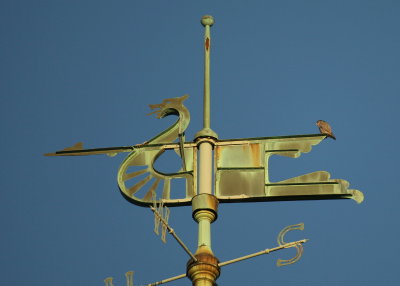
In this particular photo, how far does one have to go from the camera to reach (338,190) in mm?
18828

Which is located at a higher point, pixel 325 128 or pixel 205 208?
pixel 325 128

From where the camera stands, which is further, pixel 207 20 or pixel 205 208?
pixel 207 20

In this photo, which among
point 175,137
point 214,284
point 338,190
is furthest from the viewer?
point 175,137

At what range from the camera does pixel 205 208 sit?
18359 millimetres

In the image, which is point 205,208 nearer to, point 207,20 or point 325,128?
point 325,128

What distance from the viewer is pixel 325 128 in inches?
772

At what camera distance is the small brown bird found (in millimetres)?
19500

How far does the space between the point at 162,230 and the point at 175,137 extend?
8.50 ft

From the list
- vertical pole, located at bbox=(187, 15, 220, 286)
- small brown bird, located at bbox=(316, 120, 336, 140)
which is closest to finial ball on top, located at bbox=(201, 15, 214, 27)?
vertical pole, located at bbox=(187, 15, 220, 286)

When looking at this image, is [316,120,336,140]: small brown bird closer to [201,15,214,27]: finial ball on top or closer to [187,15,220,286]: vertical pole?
[187,15,220,286]: vertical pole

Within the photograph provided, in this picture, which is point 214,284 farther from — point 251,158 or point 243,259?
point 251,158

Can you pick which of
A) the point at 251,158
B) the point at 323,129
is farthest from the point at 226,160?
the point at 323,129

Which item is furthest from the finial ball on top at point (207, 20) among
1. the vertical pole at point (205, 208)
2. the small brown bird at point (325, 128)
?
the small brown bird at point (325, 128)

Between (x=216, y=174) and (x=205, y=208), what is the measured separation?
0.89 meters
